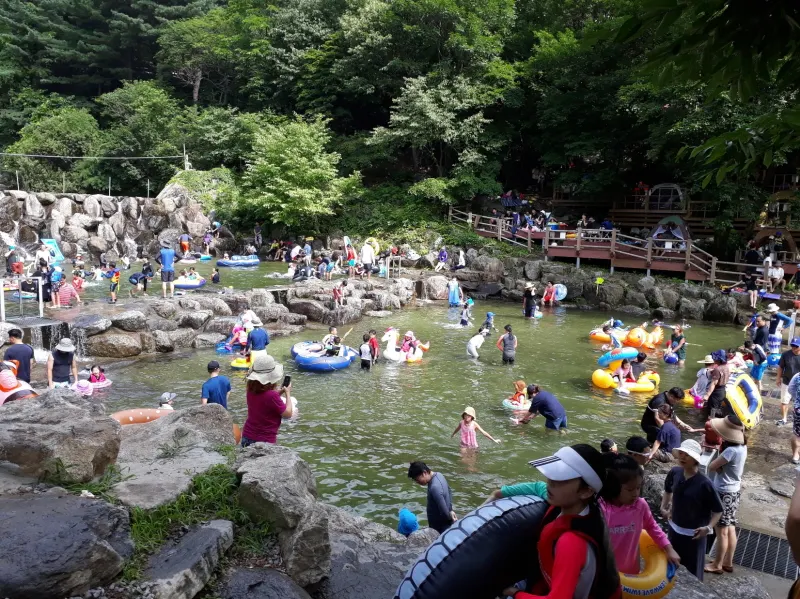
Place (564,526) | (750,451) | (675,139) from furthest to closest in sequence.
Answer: (675,139) < (750,451) < (564,526)

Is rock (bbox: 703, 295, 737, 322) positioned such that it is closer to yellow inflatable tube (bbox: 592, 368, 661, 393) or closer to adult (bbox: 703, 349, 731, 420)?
yellow inflatable tube (bbox: 592, 368, 661, 393)

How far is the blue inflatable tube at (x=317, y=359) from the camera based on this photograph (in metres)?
12.9

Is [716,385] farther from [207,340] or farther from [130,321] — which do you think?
[130,321]

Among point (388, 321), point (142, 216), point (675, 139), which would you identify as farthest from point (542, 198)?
point (142, 216)

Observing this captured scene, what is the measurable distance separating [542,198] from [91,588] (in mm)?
32845

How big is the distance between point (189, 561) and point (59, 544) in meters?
0.74

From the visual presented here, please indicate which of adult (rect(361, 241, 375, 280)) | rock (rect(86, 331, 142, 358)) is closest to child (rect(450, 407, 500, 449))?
rock (rect(86, 331, 142, 358))

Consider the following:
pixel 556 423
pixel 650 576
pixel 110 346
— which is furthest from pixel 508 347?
pixel 650 576

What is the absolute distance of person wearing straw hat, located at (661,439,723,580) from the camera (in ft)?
15.1

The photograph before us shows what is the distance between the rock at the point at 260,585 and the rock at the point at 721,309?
20.3 m

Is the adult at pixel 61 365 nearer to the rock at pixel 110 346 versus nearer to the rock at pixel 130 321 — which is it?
the rock at pixel 110 346

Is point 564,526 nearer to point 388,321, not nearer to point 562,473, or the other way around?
point 562,473

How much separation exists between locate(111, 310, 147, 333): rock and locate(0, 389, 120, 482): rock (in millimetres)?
10148

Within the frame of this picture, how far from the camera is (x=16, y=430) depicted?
13.1 ft
